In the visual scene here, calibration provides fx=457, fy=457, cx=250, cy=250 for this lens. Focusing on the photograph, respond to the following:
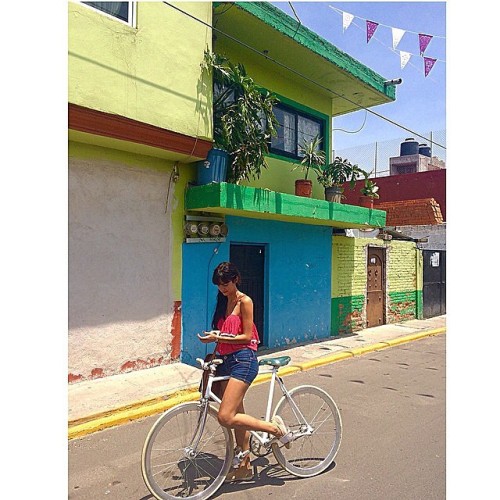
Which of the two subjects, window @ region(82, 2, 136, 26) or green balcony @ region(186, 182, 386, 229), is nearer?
window @ region(82, 2, 136, 26)

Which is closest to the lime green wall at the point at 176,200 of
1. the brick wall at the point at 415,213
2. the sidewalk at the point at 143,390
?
the sidewalk at the point at 143,390

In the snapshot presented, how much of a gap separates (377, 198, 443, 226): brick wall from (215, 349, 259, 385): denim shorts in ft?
48.4

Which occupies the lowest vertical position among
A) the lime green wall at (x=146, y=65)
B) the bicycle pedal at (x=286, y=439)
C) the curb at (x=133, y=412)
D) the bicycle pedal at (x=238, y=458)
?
the curb at (x=133, y=412)

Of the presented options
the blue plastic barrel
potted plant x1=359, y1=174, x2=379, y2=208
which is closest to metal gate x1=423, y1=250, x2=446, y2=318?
potted plant x1=359, y1=174, x2=379, y2=208

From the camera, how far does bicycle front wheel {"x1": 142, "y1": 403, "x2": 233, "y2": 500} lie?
3178mm

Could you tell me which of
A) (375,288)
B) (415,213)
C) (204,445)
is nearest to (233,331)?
(204,445)

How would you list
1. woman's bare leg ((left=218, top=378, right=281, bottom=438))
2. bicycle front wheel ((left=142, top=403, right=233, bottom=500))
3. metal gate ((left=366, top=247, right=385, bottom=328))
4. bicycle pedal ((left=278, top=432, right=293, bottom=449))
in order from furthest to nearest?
metal gate ((left=366, top=247, right=385, bottom=328))
bicycle pedal ((left=278, top=432, right=293, bottom=449))
woman's bare leg ((left=218, top=378, right=281, bottom=438))
bicycle front wheel ((left=142, top=403, right=233, bottom=500))

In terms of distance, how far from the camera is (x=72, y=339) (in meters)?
6.10

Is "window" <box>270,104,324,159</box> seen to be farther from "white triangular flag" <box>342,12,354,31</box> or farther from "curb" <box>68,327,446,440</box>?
"curb" <box>68,327,446,440</box>

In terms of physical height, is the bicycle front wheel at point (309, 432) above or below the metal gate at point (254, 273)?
below

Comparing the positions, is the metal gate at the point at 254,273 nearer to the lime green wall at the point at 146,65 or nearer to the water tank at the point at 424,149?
the lime green wall at the point at 146,65

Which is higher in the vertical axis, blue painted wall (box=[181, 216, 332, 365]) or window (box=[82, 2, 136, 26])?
window (box=[82, 2, 136, 26])

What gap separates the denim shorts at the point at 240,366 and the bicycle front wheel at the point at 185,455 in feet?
0.97

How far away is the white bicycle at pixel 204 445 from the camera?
3.20m
